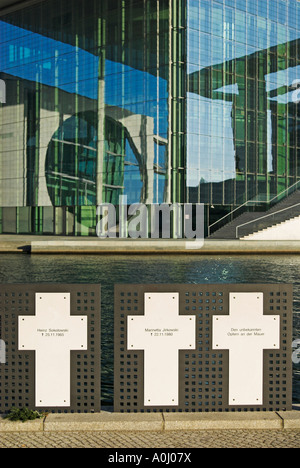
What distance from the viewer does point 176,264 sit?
31.5 meters

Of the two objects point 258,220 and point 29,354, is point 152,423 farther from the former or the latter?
point 258,220

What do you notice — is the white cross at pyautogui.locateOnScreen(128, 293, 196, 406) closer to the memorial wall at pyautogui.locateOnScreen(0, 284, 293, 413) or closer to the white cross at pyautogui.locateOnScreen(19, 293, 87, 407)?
the memorial wall at pyautogui.locateOnScreen(0, 284, 293, 413)

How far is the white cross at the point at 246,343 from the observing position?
268 inches

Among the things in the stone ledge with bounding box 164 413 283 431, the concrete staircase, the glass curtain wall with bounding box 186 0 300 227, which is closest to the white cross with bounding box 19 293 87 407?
the stone ledge with bounding box 164 413 283 431

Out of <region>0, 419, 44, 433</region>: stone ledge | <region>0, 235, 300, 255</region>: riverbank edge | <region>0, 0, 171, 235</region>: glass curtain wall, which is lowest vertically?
<region>0, 419, 44, 433</region>: stone ledge

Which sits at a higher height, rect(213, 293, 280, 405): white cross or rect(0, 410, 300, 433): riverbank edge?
rect(213, 293, 280, 405): white cross

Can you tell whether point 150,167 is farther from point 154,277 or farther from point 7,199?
point 154,277

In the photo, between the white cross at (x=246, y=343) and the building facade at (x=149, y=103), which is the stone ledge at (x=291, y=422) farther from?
the building facade at (x=149, y=103)

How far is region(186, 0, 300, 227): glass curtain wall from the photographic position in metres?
55.6

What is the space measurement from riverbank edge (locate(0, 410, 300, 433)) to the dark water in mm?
8392

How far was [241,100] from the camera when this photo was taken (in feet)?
191

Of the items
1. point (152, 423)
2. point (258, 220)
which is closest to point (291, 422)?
point (152, 423)

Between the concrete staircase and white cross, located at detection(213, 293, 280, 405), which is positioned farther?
the concrete staircase

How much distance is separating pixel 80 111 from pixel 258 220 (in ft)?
69.5
